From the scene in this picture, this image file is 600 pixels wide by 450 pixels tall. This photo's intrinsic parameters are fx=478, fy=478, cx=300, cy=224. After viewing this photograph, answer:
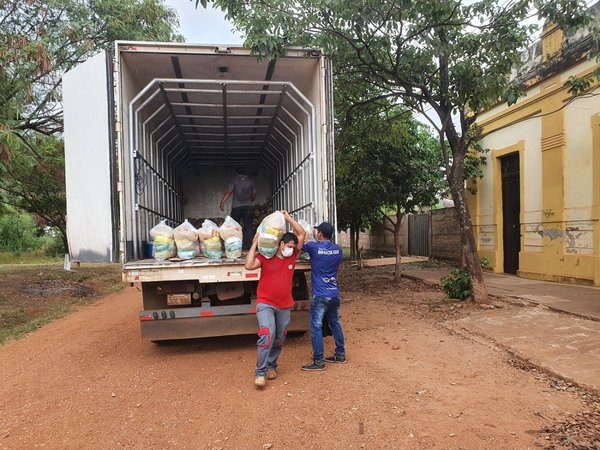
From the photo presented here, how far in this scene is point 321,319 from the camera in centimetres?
466

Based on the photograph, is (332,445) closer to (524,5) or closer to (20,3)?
Result: (524,5)

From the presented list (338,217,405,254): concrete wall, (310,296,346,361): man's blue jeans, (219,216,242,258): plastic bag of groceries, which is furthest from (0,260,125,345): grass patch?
(338,217,405,254): concrete wall

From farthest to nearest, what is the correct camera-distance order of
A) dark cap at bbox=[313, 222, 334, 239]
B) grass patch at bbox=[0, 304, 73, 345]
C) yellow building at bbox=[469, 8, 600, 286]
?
yellow building at bbox=[469, 8, 600, 286] → grass patch at bbox=[0, 304, 73, 345] → dark cap at bbox=[313, 222, 334, 239]

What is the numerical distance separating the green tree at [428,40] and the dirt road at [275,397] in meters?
3.31

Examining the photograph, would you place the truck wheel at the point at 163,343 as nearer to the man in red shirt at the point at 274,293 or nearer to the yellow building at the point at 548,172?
the man in red shirt at the point at 274,293

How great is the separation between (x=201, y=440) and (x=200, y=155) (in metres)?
7.50

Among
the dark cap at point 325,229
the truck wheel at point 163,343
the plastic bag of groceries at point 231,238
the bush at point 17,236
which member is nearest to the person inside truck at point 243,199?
the truck wheel at point 163,343

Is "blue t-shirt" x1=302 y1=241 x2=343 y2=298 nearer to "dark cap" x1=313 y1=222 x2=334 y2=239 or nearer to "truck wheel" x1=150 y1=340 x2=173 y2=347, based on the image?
"dark cap" x1=313 y1=222 x2=334 y2=239

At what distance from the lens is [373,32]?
6.48 meters

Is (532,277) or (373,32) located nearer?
(373,32)

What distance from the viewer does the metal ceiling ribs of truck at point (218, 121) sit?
5.57m

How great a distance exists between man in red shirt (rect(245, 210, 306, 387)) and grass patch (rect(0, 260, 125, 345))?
4356mm

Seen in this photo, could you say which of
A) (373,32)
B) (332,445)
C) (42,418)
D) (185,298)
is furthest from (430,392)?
(373,32)

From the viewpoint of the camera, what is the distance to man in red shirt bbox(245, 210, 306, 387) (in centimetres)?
425
